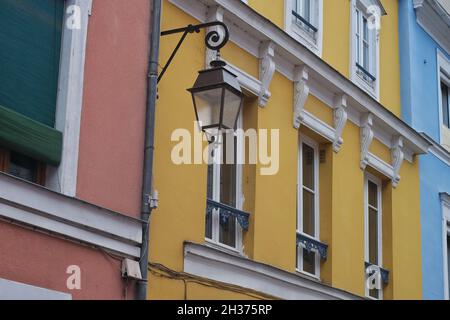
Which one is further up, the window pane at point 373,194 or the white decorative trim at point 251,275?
the window pane at point 373,194

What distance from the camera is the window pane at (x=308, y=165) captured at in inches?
596

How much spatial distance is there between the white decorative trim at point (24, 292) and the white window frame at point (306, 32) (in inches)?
250

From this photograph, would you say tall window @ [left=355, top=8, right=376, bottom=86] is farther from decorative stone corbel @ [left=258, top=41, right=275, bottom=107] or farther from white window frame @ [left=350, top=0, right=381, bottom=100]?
decorative stone corbel @ [left=258, top=41, right=275, bottom=107]

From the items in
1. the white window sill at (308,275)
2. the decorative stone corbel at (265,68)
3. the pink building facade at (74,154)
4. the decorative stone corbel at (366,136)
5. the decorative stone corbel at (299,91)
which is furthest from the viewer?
the decorative stone corbel at (366,136)

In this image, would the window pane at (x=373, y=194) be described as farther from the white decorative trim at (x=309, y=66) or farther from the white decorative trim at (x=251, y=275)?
the white decorative trim at (x=251, y=275)

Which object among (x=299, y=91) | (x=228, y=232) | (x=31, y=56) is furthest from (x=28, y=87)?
(x=299, y=91)

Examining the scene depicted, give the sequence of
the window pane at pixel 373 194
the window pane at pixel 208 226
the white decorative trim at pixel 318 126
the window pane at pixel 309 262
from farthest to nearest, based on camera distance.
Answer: the window pane at pixel 373 194
the white decorative trim at pixel 318 126
the window pane at pixel 309 262
the window pane at pixel 208 226

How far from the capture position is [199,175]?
12.2m

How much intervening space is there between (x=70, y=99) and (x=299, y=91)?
489 centimetres

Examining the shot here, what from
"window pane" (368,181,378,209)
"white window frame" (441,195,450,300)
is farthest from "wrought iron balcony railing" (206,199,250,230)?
"white window frame" (441,195,450,300)

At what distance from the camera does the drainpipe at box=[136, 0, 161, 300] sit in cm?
1068

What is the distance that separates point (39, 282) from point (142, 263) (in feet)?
4.61

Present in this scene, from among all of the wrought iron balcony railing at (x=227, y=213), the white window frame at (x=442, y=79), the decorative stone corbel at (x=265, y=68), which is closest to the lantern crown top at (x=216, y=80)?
the wrought iron balcony railing at (x=227, y=213)
